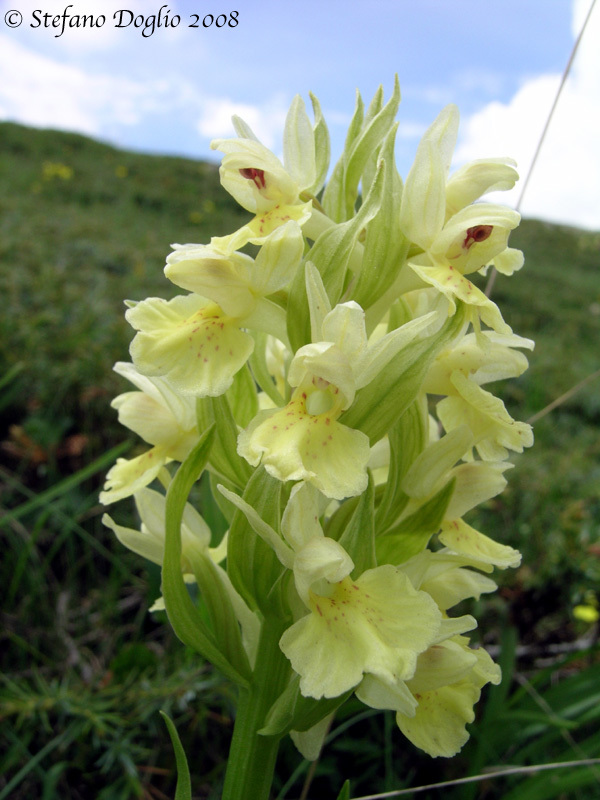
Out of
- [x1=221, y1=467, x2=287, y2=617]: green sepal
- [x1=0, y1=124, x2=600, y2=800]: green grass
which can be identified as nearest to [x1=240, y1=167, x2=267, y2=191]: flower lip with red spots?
[x1=221, y1=467, x2=287, y2=617]: green sepal

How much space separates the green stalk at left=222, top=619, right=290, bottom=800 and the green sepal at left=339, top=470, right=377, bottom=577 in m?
0.24

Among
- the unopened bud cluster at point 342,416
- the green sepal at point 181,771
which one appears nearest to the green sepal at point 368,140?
the unopened bud cluster at point 342,416

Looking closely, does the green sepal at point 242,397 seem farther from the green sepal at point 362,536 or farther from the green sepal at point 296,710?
the green sepal at point 296,710

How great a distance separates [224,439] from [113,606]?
1.28 metres

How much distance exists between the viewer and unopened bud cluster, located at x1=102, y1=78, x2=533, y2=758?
3.77ft

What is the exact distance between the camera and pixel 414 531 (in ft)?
4.53

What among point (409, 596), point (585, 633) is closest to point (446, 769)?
point (585, 633)

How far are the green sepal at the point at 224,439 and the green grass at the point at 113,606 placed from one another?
563mm

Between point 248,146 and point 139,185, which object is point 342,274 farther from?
point 139,185

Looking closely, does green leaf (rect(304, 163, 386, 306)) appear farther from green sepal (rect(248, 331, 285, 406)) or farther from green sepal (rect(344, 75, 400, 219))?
green sepal (rect(248, 331, 285, 406))

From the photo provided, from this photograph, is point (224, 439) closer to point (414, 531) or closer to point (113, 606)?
point (414, 531)

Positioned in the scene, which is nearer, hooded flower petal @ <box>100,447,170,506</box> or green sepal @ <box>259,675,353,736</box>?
green sepal @ <box>259,675,353,736</box>

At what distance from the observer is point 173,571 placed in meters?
1.31

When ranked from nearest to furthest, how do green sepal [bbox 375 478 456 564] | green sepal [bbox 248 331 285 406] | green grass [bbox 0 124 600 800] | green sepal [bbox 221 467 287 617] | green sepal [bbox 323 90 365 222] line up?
green sepal [bbox 221 467 287 617] < green sepal [bbox 375 478 456 564] < green sepal [bbox 323 90 365 222] < green sepal [bbox 248 331 285 406] < green grass [bbox 0 124 600 800]
